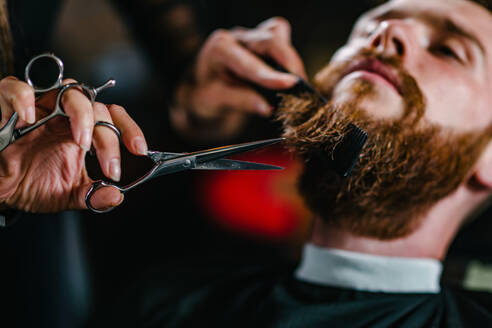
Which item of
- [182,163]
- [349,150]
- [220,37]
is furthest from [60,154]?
[220,37]

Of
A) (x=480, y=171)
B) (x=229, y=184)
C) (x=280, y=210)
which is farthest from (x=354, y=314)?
(x=229, y=184)

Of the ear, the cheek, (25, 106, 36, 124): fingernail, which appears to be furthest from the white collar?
(25, 106, 36, 124): fingernail

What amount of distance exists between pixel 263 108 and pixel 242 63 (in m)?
0.14

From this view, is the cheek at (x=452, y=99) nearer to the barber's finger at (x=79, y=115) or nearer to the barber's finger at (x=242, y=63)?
the barber's finger at (x=242, y=63)

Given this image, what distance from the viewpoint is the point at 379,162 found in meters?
0.85

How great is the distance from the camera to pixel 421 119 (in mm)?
875

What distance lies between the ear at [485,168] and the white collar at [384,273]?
0.26 metres

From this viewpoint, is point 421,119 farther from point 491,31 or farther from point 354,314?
point 354,314

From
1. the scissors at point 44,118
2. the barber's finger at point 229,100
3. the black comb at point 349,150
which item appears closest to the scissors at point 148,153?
the scissors at point 44,118

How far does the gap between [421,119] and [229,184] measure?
4.19 ft

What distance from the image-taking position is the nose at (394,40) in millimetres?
916

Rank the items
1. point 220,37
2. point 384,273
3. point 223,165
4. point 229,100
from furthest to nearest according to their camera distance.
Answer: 1. point 229,100
2. point 220,37
3. point 384,273
4. point 223,165

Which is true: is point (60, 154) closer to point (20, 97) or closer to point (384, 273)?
point (20, 97)

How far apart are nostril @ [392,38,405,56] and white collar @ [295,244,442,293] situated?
0.54 meters
